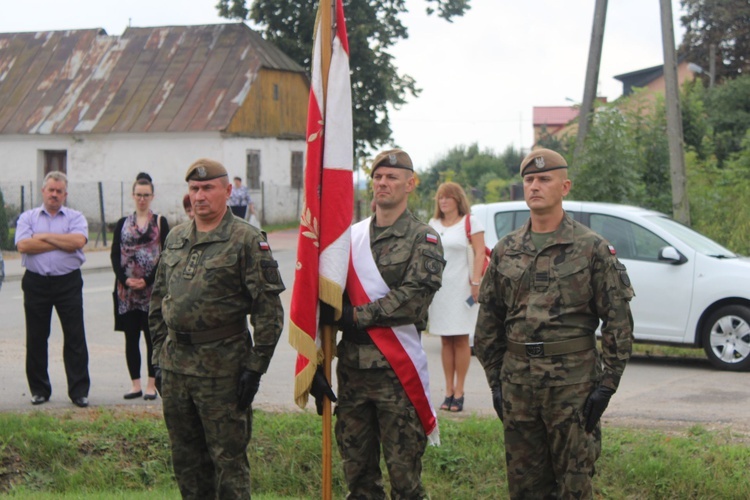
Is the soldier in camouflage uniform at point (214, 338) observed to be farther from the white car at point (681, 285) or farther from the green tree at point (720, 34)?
the green tree at point (720, 34)

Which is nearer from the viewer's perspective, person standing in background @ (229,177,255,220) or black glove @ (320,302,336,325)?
black glove @ (320,302,336,325)

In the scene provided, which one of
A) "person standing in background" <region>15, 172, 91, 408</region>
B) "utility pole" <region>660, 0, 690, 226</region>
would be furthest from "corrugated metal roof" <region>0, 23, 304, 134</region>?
"person standing in background" <region>15, 172, 91, 408</region>

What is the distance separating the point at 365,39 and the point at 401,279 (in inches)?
1302

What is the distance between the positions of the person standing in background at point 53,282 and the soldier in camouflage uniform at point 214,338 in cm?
364

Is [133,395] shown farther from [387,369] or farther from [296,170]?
[296,170]

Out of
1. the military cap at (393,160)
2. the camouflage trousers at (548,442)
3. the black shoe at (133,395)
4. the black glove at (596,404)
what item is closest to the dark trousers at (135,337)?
the black shoe at (133,395)

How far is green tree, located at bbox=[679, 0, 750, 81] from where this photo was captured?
46281 millimetres

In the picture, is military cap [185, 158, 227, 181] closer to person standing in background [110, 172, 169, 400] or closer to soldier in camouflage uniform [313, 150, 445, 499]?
soldier in camouflage uniform [313, 150, 445, 499]

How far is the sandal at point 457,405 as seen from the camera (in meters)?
8.75

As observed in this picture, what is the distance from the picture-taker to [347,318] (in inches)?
212

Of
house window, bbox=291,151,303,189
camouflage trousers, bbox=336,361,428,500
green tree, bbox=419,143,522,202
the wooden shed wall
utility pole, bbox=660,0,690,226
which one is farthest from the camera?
green tree, bbox=419,143,522,202

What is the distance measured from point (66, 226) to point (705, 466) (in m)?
5.71

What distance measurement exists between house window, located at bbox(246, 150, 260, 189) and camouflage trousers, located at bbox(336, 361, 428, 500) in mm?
32283

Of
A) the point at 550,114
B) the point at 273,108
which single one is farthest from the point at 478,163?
the point at 550,114
